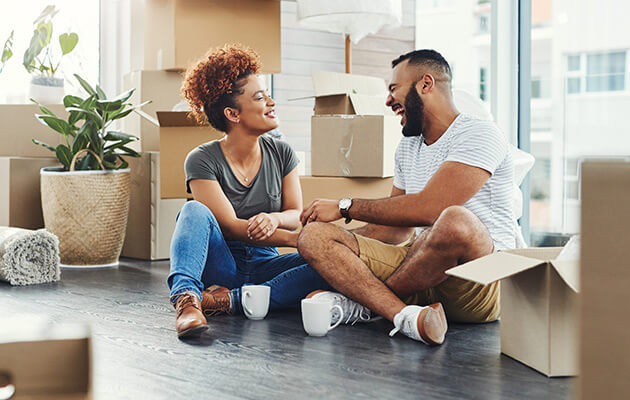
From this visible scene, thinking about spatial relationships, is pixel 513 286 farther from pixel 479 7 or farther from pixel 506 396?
pixel 479 7

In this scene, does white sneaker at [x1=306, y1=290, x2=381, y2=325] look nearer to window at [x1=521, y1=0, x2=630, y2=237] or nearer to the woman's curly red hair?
the woman's curly red hair

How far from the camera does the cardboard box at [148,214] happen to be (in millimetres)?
3346

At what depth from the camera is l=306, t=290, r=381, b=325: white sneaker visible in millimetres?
1863

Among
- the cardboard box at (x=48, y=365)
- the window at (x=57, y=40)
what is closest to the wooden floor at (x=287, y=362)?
the cardboard box at (x=48, y=365)

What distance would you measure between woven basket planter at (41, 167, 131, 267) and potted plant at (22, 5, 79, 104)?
21.1 inches

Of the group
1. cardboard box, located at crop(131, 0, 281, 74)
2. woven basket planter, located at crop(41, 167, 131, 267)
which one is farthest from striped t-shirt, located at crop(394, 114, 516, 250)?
woven basket planter, located at crop(41, 167, 131, 267)

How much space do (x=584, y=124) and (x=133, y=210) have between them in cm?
221

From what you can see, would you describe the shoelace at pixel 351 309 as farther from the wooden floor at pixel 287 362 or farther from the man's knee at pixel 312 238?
the man's knee at pixel 312 238

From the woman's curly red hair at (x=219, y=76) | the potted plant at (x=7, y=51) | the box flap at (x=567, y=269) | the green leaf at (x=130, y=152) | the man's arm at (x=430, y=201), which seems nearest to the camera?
the box flap at (x=567, y=269)

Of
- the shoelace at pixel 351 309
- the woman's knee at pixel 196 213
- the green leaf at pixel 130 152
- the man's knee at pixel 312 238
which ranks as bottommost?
the shoelace at pixel 351 309

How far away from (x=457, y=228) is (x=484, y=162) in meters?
0.20

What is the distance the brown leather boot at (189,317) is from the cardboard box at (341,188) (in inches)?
35.5

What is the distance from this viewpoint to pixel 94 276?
2.81 m

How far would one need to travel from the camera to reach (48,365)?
68 centimetres
